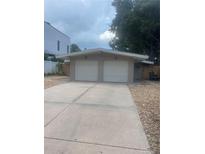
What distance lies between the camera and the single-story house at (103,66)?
15.8 meters

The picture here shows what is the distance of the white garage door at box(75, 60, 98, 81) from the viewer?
16.4 metres

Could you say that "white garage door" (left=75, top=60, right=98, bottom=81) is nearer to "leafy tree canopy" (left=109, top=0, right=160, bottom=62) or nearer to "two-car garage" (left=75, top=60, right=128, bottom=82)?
"two-car garage" (left=75, top=60, right=128, bottom=82)

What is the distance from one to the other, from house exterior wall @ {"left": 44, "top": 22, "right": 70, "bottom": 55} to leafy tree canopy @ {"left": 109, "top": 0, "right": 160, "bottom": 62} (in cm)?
865

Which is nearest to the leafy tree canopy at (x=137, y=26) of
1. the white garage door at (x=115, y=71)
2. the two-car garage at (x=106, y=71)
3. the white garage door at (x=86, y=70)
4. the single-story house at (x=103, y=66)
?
the single-story house at (x=103, y=66)

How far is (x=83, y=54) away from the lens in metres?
16.2

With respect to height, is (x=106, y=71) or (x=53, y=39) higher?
(x=53, y=39)

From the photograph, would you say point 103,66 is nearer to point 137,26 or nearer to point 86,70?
point 86,70

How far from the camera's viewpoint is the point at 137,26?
20.5 meters

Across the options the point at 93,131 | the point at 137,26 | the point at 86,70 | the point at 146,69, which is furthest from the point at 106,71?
the point at 93,131

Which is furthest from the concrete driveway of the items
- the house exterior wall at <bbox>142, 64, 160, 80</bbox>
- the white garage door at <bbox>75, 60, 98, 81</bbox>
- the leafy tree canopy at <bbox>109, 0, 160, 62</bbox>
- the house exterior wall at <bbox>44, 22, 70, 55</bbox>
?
the house exterior wall at <bbox>44, 22, 70, 55</bbox>

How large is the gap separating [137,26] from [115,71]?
7.15 metres

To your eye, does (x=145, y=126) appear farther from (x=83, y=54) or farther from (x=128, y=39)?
(x=128, y=39)

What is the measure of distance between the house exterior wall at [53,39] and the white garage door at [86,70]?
9.82m

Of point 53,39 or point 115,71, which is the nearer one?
point 115,71
